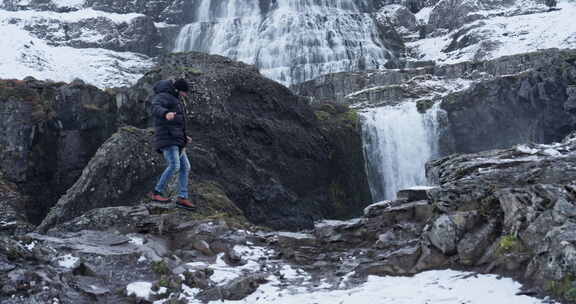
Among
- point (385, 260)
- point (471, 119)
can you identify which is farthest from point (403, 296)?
point (471, 119)

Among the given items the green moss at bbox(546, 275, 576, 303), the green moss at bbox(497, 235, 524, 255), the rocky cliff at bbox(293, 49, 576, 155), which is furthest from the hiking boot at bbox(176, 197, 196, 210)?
the rocky cliff at bbox(293, 49, 576, 155)

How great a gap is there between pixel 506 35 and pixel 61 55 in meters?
60.9

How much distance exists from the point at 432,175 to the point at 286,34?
50070mm

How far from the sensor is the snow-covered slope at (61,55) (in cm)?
7362

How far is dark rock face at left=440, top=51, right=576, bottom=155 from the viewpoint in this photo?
3522 cm

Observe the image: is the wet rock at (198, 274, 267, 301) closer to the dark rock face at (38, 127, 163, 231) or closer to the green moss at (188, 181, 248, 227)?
the green moss at (188, 181, 248, 227)

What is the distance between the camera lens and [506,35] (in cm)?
6875

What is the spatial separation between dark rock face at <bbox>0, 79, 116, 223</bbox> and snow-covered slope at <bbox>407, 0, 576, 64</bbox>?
50030 millimetres

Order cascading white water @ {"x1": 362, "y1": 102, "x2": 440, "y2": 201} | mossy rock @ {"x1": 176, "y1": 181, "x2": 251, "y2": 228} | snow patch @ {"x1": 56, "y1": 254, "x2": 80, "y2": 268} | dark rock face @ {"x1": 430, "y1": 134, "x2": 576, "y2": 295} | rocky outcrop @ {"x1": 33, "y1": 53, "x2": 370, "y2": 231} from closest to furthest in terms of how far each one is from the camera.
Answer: dark rock face @ {"x1": 430, "y1": 134, "x2": 576, "y2": 295} < snow patch @ {"x1": 56, "y1": 254, "x2": 80, "y2": 268} < mossy rock @ {"x1": 176, "y1": 181, "x2": 251, "y2": 228} < rocky outcrop @ {"x1": 33, "y1": 53, "x2": 370, "y2": 231} < cascading white water @ {"x1": 362, "y1": 102, "x2": 440, "y2": 201}

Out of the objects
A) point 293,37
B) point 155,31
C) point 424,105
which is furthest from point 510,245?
point 155,31

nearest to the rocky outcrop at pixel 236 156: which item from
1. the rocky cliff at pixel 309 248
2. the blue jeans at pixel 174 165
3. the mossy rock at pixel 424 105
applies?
the blue jeans at pixel 174 165

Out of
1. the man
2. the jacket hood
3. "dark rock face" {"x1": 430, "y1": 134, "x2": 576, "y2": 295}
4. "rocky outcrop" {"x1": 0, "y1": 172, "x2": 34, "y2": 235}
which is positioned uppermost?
the jacket hood

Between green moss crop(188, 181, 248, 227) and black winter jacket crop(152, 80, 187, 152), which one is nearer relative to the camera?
black winter jacket crop(152, 80, 187, 152)

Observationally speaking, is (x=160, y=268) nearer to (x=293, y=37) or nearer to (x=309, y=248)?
(x=309, y=248)
